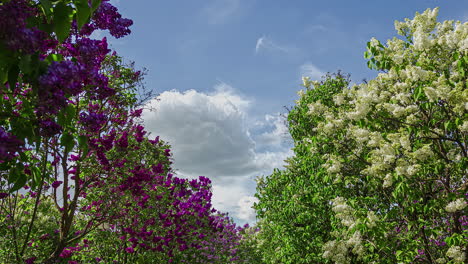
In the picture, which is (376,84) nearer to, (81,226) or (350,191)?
(350,191)

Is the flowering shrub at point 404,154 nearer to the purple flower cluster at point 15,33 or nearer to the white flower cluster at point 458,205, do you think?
the white flower cluster at point 458,205

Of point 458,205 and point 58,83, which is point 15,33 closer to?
point 58,83

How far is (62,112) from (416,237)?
768 cm

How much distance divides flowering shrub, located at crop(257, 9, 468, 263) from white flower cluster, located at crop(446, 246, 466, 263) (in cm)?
2

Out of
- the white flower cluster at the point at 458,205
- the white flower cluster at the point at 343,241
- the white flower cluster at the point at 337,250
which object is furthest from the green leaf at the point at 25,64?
the white flower cluster at the point at 337,250

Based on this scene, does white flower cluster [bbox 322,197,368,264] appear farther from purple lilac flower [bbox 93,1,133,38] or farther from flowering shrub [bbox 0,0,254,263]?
purple lilac flower [bbox 93,1,133,38]

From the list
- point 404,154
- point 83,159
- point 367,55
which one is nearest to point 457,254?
point 404,154

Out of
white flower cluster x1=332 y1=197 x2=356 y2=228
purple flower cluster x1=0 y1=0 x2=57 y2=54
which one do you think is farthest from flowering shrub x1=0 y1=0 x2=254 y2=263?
white flower cluster x1=332 y1=197 x2=356 y2=228

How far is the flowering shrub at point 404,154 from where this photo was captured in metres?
6.28

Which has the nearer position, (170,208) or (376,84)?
(376,84)

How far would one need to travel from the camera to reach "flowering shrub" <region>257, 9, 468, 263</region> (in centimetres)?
628

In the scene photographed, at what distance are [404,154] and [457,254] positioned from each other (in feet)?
5.95

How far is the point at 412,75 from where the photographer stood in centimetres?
649

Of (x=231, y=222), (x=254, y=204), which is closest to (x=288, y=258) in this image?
(x=254, y=204)
